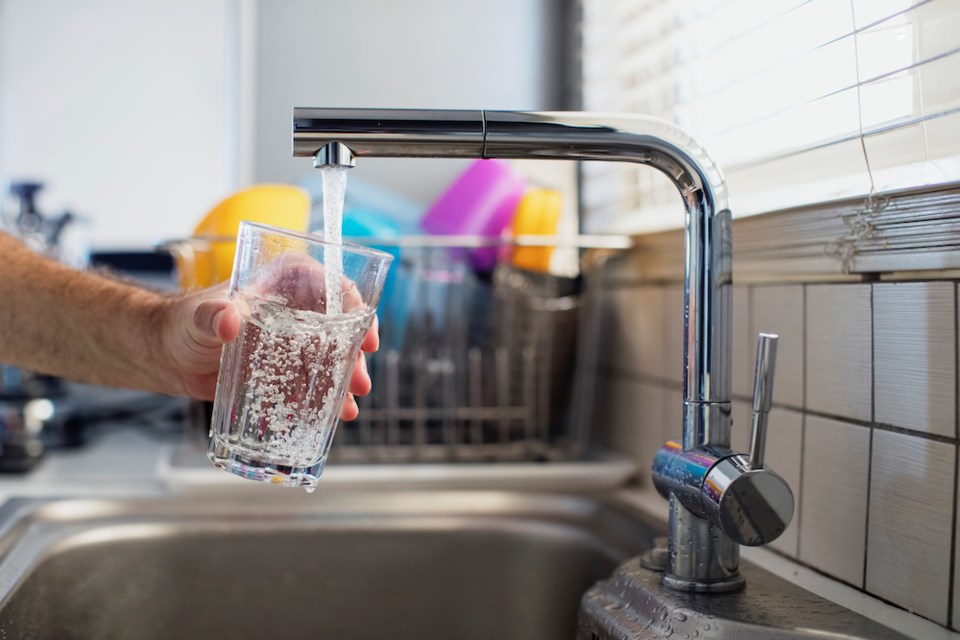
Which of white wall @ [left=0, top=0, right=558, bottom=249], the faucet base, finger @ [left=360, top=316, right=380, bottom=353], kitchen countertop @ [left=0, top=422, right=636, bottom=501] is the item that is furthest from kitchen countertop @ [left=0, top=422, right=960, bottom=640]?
white wall @ [left=0, top=0, right=558, bottom=249]

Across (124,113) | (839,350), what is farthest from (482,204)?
(124,113)

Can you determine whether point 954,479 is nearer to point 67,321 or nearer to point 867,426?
point 867,426

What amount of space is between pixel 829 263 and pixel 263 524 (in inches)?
25.3

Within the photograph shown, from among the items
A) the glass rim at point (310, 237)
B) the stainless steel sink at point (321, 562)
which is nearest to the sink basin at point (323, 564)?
the stainless steel sink at point (321, 562)

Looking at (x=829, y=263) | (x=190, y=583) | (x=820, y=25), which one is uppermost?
(x=820, y=25)

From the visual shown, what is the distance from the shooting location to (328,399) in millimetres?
639

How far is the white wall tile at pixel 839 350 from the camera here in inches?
27.1

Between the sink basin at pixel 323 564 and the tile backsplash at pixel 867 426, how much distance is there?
0.62 ft

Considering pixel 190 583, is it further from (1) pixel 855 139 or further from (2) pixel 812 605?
(1) pixel 855 139

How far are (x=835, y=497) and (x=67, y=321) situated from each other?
28.5 inches

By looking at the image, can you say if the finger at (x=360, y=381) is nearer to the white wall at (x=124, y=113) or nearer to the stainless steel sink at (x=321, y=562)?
the stainless steel sink at (x=321, y=562)

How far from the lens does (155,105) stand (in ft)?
4.95

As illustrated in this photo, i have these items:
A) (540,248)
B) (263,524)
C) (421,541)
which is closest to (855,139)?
(540,248)

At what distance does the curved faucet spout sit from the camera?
0.60 metres
